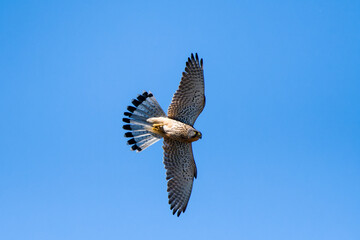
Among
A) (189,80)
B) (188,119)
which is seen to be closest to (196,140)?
(188,119)

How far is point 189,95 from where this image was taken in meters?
12.2

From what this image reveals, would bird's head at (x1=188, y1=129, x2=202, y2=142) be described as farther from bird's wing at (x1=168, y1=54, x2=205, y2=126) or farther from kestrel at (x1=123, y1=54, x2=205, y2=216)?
bird's wing at (x1=168, y1=54, x2=205, y2=126)

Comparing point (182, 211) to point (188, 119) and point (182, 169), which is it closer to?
point (182, 169)

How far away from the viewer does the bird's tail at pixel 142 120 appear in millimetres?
12352

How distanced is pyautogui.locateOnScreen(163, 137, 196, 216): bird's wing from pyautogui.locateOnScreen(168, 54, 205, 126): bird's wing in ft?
2.03

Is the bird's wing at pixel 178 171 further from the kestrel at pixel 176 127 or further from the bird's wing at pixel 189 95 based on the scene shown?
the bird's wing at pixel 189 95

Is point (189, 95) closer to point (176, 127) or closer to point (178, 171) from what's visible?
point (176, 127)

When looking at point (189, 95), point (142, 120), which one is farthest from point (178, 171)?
point (189, 95)

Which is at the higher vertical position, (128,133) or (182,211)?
(128,133)

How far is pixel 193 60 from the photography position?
12.2 meters

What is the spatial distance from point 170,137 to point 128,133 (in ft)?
3.30

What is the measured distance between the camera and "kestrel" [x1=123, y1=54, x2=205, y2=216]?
12102mm

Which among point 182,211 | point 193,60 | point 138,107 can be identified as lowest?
point 182,211

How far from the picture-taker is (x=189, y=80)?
12.1 meters
